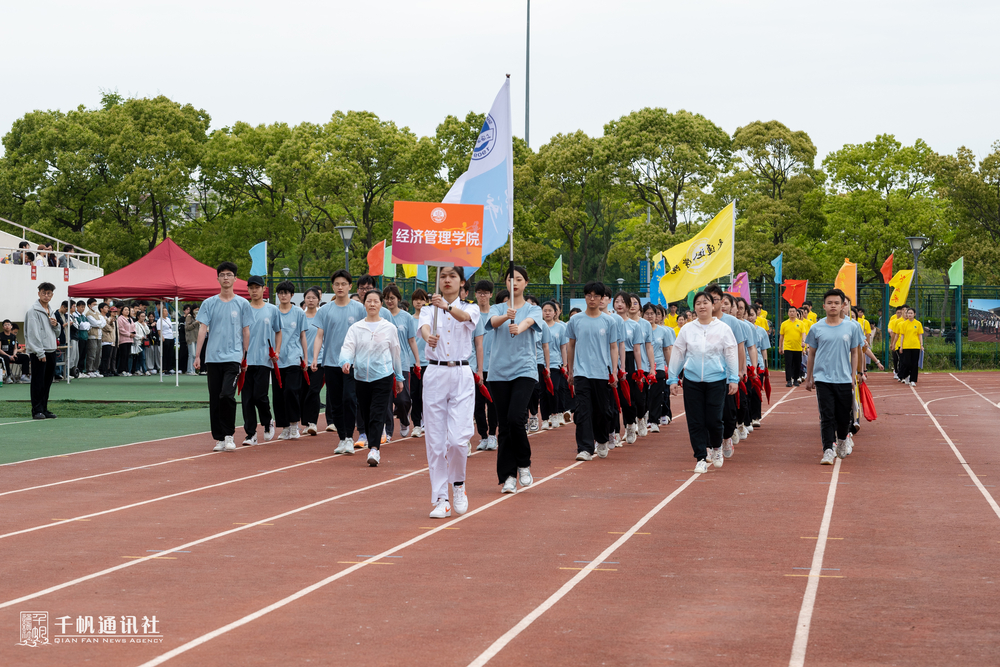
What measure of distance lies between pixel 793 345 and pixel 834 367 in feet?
43.7

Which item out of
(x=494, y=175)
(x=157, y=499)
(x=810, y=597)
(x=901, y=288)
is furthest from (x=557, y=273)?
(x=810, y=597)

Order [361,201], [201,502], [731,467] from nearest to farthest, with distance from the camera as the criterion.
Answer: [201,502] < [731,467] < [361,201]

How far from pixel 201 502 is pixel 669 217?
126ft

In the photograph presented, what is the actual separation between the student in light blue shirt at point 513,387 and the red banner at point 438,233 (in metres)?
1.16

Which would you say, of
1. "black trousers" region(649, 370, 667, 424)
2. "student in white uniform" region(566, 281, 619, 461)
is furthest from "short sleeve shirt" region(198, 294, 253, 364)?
"black trousers" region(649, 370, 667, 424)

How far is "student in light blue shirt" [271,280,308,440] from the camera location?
13.9 meters

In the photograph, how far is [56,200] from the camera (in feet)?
152

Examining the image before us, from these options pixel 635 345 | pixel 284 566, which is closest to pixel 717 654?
pixel 284 566

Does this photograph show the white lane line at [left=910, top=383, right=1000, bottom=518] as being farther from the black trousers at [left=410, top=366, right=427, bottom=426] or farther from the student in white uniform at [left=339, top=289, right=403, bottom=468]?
the black trousers at [left=410, top=366, right=427, bottom=426]

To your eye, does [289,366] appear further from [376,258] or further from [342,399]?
[376,258]

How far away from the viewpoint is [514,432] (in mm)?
9555

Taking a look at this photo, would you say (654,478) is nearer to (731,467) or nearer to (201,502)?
(731,467)

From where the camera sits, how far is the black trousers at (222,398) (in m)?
12.8

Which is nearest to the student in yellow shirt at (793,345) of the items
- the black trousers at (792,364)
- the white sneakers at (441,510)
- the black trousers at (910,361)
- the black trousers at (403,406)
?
the black trousers at (792,364)
